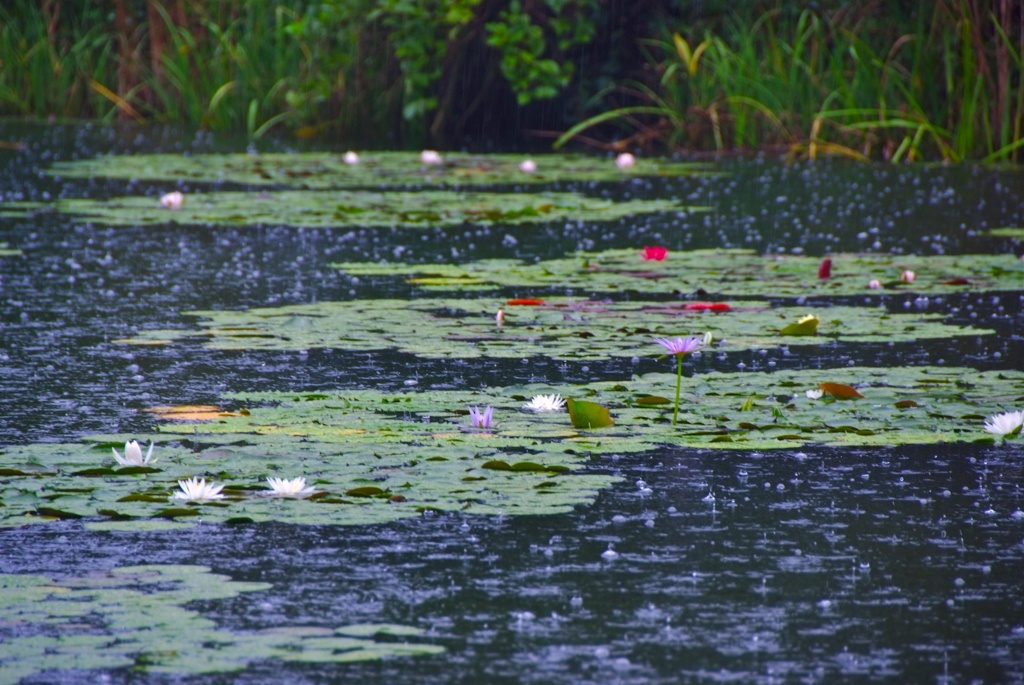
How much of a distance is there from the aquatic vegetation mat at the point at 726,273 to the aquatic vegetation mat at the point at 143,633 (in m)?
2.83

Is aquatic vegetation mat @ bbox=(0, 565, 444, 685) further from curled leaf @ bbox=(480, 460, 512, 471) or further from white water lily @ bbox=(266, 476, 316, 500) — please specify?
curled leaf @ bbox=(480, 460, 512, 471)

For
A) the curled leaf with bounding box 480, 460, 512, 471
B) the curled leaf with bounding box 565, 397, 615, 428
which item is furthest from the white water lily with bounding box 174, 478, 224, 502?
the curled leaf with bounding box 565, 397, 615, 428

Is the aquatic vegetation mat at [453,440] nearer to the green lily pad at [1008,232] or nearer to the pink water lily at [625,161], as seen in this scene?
the green lily pad at [1008,232]

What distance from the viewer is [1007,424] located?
8.90 ft

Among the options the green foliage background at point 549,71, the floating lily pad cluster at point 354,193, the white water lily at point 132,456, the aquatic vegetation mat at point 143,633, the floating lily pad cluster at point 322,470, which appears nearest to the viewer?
the aquatic vegetation mat at point 143,633

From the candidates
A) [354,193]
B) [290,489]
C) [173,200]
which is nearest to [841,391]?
[290,489]

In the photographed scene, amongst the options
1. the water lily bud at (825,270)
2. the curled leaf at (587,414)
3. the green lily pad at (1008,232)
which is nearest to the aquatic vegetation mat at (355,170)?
the green lily pad at (1008,232)

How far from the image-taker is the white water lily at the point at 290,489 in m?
2.31

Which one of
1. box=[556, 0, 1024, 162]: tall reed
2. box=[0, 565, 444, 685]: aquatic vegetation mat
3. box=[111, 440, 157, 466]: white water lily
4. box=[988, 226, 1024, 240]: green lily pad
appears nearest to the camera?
box=[0, 565, 444, 685]: aquatic vegetation mat

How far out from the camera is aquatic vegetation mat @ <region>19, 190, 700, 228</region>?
21.0 feet

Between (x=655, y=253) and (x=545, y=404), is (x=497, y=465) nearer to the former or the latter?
(x=545, y=404)

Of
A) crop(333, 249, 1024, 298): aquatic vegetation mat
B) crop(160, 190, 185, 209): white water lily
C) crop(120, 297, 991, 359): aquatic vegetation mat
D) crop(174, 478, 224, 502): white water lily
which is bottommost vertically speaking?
crop(174, 478, 224, 502): white water lily

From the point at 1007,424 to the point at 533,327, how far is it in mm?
1532

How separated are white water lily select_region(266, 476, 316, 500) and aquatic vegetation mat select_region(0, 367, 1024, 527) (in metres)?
0.01
